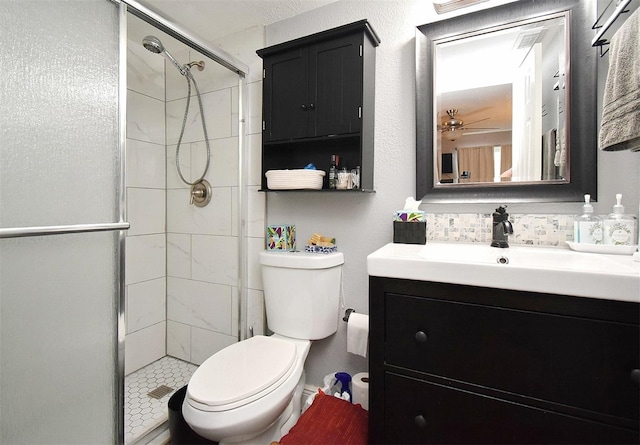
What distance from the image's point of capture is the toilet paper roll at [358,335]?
56.4 inches

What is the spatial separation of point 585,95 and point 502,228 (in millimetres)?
570

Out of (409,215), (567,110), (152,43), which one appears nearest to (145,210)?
(152,43)

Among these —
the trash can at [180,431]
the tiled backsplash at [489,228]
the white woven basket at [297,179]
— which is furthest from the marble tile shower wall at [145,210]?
the tiled backsplash at [489,228]

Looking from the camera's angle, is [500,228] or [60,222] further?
[500,228]

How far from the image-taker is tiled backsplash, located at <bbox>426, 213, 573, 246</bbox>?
119 cm

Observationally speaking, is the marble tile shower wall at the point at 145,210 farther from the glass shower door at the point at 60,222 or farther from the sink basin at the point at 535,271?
the sink basin at the point at 535,271

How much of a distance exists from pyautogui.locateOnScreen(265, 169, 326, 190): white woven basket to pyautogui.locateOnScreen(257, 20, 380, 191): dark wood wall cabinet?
4.4 inches

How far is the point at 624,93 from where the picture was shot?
33.6 inches

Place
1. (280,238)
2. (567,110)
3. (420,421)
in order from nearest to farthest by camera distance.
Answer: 1. (420,421)
2. (567,110)
3. (280,238)

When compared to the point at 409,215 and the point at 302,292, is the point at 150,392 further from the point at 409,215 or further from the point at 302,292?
the point at 409,215

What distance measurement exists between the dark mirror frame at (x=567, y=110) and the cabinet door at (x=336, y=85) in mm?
279

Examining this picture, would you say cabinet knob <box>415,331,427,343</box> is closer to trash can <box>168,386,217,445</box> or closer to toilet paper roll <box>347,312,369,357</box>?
toilet paper roll <box>347,312,369,357</box>

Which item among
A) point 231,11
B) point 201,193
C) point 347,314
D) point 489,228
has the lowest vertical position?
point 347,314

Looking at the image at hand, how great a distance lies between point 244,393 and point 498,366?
0.80 meters
